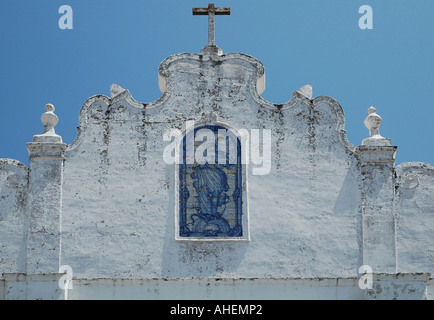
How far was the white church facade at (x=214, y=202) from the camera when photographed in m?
14.6

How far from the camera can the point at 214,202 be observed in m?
15.2

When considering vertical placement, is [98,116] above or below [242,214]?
above

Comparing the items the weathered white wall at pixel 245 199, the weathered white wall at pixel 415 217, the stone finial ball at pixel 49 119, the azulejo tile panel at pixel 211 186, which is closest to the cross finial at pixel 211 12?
the weathered white wall at pixel 245 199

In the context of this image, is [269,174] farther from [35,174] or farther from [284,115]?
[35,174]

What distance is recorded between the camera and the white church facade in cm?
1461

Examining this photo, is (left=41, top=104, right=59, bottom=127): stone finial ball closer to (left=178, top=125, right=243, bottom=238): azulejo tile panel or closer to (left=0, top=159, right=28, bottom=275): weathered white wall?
(left=0, top=159, right=28, bottom=275): weathered white wall

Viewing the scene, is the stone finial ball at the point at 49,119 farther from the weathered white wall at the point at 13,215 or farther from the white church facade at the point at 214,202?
the weathered white wall at the point at 13,215

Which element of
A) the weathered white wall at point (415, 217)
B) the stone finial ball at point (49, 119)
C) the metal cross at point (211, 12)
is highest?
the metal cross at point (211, 12)

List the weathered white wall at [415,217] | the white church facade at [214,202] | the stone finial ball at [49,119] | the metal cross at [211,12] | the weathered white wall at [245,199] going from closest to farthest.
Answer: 1. the white church facade at [214,202]
2. the weathered white wall at [245,199]
3. the weathered white wall at [415,217]
4. the stone finial ball at [49,119]
5. the metal cross at [211,12]

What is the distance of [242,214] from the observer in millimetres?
15094

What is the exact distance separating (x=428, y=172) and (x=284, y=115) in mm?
2278
